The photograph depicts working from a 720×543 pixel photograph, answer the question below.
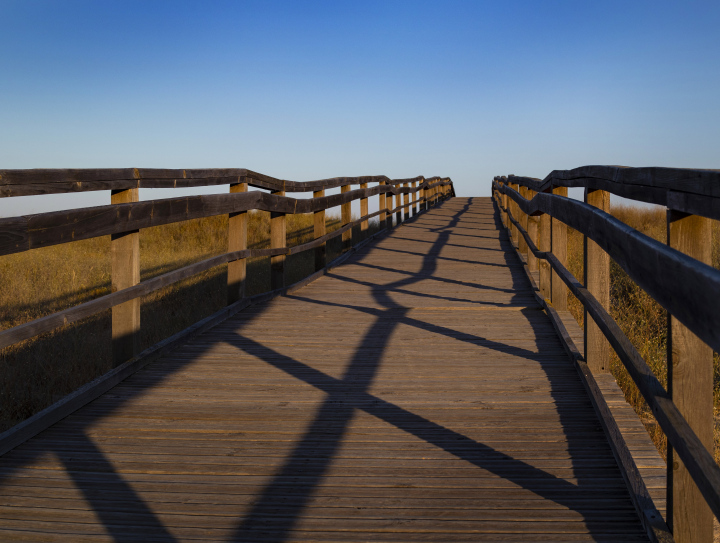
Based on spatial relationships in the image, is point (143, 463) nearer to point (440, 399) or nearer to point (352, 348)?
point (440, 399)

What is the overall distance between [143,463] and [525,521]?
152cm

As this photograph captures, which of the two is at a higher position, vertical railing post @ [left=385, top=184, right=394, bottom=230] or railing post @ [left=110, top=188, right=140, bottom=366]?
vertical railing post @ [left=385, top=184, right=394, bottom=230]

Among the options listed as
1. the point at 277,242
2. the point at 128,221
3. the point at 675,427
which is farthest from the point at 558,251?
the point at 675,427

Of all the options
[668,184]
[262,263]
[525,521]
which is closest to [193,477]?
[525,521]

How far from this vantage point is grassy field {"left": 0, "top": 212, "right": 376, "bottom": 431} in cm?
552

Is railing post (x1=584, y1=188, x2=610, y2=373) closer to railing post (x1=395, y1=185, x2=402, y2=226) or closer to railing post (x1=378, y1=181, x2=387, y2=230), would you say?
railing post (x1=378, y1=181, x2=387, y2=230)

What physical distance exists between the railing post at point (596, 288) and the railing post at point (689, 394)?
4.74 ft

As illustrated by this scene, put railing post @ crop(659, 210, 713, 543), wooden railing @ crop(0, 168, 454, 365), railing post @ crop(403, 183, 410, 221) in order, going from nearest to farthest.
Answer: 1. railing post @ crop(659, 210, 713, 543)
2. wooden railing @ crop(0, 168, 454, 365)
3. railing post @ crop(403, 183, 410, 221)

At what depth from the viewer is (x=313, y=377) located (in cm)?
381

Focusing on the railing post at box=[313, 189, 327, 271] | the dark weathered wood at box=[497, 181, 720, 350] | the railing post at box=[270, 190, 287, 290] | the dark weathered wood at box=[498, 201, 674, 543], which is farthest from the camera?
the railing post at box=[313, 189, 327, 271]

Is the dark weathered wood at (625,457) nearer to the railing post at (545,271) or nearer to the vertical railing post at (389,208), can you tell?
the railing post at (545,271)

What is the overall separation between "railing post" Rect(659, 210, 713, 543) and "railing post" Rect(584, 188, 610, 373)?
1446mm

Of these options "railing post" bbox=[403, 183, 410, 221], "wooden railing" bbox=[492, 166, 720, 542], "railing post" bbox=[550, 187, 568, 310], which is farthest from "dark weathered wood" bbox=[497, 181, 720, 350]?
"railing post" bbox=[403, 183, 410, 221]

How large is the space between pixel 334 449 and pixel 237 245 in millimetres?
3099
